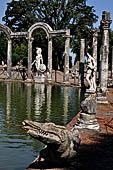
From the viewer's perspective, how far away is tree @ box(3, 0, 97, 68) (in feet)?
150

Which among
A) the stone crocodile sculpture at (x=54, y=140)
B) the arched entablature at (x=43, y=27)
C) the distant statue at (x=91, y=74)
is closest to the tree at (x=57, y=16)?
the arched entablature at (x=43, y=27)

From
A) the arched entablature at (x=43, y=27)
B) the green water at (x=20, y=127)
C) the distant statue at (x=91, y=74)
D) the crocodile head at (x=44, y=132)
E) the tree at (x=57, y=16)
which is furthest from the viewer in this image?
the tree at (x=57, y=16)

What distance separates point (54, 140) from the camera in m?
4.46

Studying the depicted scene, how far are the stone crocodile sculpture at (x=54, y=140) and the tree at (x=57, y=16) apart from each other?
40.6 metres

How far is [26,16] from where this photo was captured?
46188 mm

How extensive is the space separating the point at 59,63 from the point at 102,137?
142ft

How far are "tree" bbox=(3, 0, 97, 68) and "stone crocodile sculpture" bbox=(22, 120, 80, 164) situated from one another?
40.6 meters

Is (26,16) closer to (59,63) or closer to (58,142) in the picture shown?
(59,63)

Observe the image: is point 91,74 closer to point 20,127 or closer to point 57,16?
point 20,127

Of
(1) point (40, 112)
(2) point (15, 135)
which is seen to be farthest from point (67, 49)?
(2) point (15, 135)

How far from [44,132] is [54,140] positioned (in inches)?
7.5

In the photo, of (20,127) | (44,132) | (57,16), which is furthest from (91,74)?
(57,16)

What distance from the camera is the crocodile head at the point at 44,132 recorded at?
4.44 meters

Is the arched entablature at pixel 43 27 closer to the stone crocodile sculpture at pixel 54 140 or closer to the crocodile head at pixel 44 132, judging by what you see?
the stone crocodile sculpture at pixel 54 140
